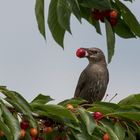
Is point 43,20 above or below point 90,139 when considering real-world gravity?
above

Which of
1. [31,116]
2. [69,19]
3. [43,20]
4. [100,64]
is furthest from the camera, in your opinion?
[100,64]

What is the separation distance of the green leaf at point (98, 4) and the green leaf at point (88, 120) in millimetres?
593

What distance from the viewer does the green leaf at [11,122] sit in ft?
10.1

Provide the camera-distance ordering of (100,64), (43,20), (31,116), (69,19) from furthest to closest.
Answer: (100,64) → (43,20) → (69,19) → (31,116)

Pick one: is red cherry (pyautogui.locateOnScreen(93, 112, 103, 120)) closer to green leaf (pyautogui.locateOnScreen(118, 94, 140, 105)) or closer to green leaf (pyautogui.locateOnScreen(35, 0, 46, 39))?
green leaf (pyautogui.locateOnScreen(118, 94, 140, 105))

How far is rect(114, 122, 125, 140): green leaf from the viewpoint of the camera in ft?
12.2

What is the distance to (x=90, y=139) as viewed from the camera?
3.45 meters

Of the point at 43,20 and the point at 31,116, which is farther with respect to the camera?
the point at 43,20

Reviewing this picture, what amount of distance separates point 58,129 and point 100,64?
27.4 ft

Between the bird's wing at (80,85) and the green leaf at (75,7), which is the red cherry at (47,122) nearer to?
the green leaf at (75,7)

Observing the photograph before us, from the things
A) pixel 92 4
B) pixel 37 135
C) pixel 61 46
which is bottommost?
pixel 37 135

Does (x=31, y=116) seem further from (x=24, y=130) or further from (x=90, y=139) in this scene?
(x=90, y=139)

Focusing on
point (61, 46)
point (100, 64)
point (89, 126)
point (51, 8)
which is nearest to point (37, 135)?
point (89, 126)

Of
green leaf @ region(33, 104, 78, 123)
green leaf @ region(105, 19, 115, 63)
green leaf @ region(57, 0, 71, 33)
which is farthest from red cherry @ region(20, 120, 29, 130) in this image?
green leaf @ region(105, 19, 115, 63)
